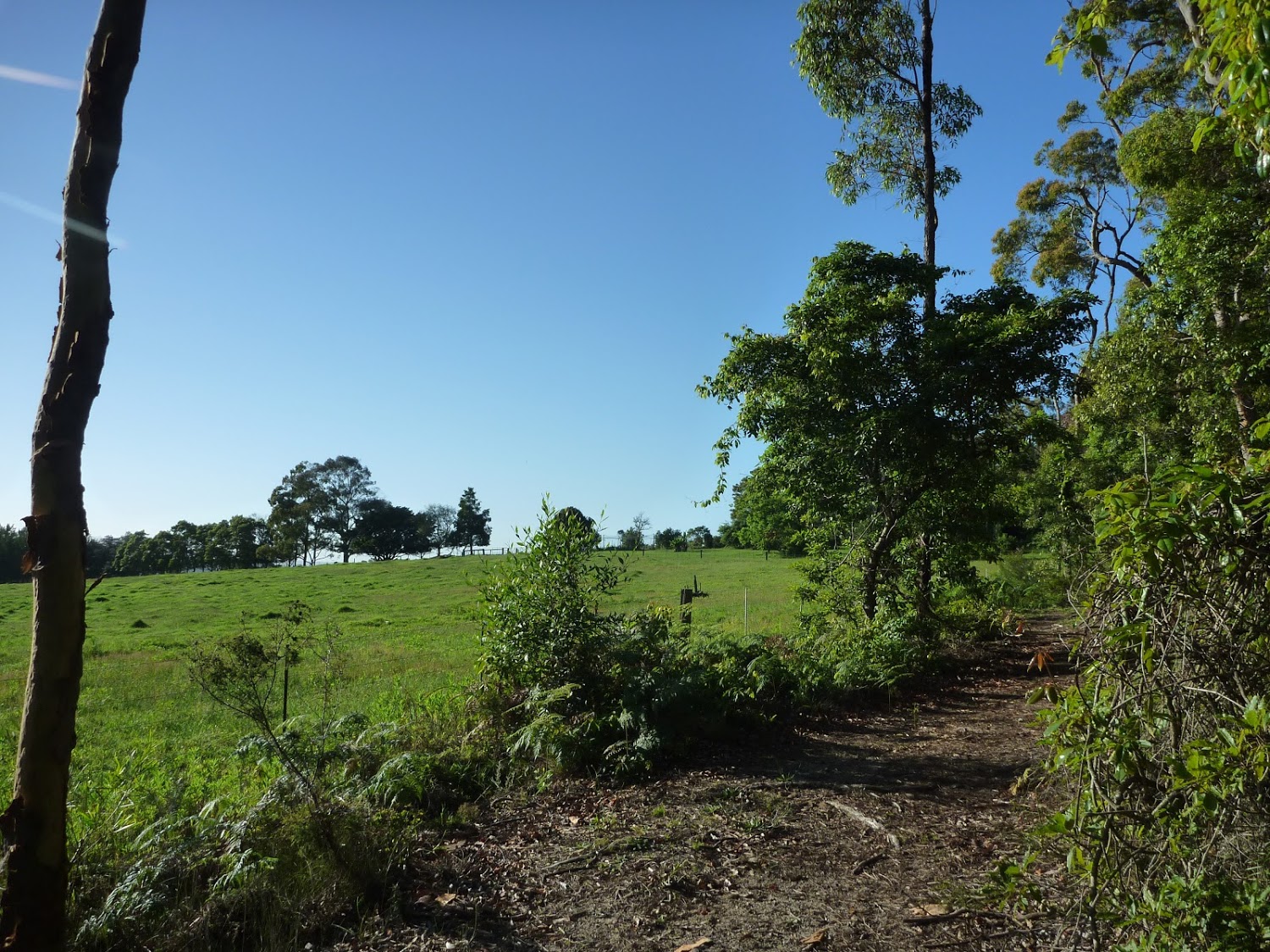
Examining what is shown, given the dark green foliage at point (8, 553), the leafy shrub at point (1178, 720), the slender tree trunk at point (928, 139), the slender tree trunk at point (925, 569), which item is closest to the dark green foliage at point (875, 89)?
the slender tree trunk at point (928, 139)

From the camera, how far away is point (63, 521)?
12.1ft

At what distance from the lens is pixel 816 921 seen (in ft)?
14.1

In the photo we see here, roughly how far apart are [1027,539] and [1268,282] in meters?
20.6

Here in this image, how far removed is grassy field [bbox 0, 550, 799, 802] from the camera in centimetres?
1208

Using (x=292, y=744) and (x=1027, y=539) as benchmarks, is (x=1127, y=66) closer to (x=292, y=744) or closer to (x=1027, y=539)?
(x=1027, y=539)

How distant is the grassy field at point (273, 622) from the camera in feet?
39.6

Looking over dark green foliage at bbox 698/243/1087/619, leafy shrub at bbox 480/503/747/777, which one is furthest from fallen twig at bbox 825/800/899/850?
dark green foliage at bbox 698/243/1087/619

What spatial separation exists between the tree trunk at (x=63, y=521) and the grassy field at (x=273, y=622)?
8.35 feet

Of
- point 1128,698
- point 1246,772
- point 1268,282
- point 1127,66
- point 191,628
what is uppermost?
point 1127,66

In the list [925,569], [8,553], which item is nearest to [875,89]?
[925,569]

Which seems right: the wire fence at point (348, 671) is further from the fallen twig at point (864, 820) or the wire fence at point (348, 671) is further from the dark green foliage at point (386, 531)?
the dark green foliage at point (386, 531)

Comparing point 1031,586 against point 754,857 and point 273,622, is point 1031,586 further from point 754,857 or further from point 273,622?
point 273,622

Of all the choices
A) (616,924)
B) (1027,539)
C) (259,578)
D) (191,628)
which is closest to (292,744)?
(616,924)

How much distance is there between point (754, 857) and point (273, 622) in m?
20.0
